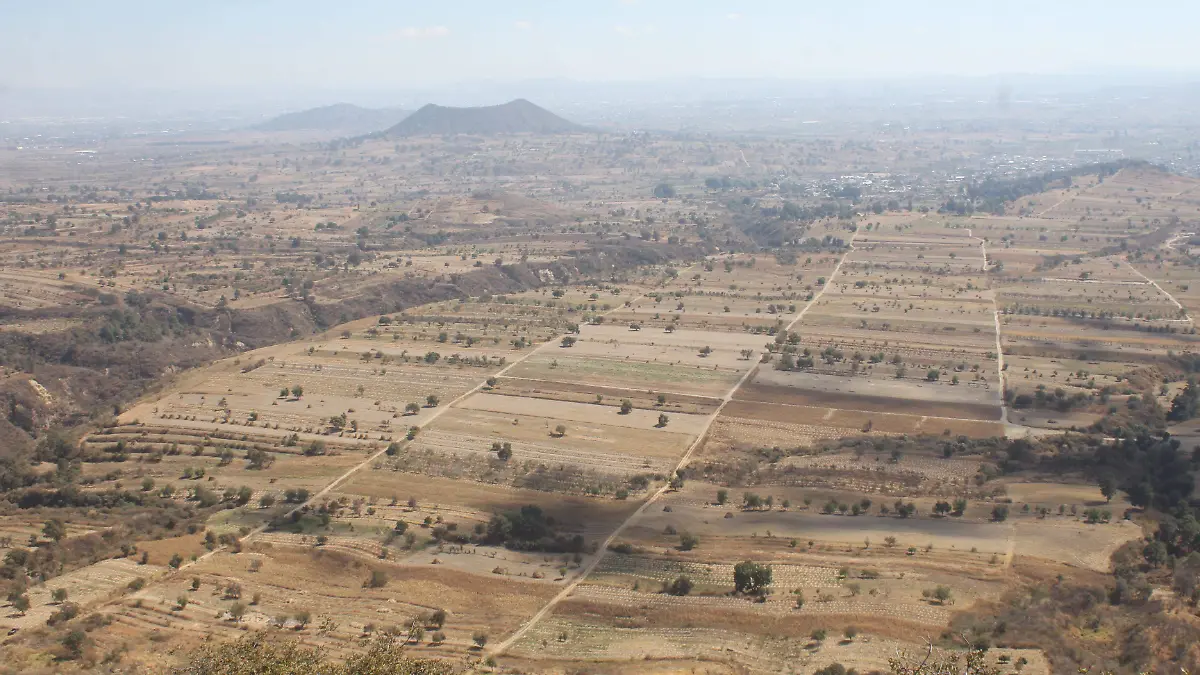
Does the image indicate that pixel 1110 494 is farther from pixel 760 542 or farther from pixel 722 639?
pixel 722 639

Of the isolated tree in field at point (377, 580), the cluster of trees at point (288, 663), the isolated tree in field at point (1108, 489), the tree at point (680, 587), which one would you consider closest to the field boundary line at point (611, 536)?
the tree at point (680, 587)

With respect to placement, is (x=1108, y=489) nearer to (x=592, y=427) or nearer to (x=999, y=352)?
(x=592, y=427)

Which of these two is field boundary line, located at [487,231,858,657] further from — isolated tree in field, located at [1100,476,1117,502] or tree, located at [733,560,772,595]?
isolated tree in field, located at [1100,476,1117,502]

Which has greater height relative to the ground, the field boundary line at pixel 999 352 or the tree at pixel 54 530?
the field boundary line at pixel 999 352

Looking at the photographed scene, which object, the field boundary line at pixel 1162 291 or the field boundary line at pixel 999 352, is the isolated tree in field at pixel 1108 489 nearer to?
the field boundary line at pixel 999 352

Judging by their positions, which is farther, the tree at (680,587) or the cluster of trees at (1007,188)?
the cluster of trees at (1007,188)

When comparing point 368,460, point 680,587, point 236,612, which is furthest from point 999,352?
point 236,612
